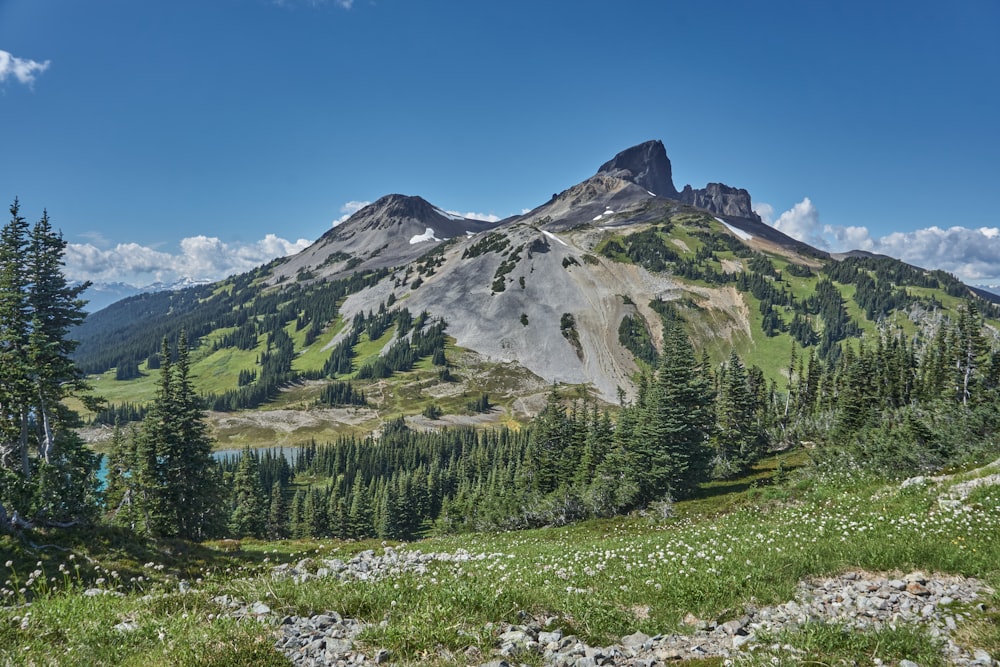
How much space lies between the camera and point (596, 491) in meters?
41.5

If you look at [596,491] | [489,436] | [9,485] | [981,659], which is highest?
[981,659]

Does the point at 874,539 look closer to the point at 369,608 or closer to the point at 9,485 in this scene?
the point at 369,608

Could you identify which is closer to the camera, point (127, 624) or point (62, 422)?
point (127, 624)

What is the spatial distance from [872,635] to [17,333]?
128ft

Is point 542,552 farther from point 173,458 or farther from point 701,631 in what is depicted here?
point 173,458

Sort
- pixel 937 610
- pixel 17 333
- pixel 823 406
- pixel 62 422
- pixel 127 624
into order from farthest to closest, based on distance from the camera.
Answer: pixel 823 406 → pixel 62 422 → pixel 17 333 → pixel 937 610 → pixel 127 624

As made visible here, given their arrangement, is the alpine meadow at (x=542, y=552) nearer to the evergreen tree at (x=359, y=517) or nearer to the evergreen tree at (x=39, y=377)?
the evergreen tree at (x=39, y=377)

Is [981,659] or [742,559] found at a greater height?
[981,659]

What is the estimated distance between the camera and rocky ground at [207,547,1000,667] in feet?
22.9

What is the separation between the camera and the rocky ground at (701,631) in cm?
699

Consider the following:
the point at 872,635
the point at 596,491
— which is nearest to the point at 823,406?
the point at 596,491

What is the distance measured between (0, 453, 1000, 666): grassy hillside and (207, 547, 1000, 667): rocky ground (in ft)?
0.48

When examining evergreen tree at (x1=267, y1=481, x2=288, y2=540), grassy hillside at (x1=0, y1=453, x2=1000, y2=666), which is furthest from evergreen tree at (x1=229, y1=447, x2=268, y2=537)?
grassy hillside at (x1=0, y1=453, x2=1000, y2=666)

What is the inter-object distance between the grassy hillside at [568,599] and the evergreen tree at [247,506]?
53312 millimetres
